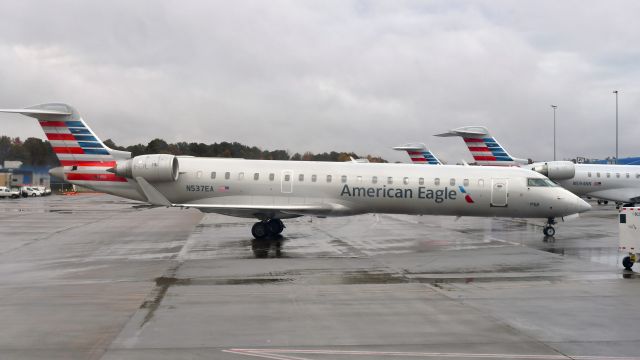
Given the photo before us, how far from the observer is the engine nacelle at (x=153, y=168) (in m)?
19.6

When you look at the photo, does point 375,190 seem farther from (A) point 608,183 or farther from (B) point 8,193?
(B) point 8,193

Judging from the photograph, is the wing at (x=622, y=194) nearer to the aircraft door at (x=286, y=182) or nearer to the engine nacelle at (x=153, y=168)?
the aircraft door at (x=286, y=182)

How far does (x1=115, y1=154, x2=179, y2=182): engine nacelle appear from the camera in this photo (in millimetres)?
19594

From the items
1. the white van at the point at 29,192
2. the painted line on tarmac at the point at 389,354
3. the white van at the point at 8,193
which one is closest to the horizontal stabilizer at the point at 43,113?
the painted line on tarmac at the point at 389,354

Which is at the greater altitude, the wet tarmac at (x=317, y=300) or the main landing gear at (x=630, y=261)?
the main landing gear at (x=630, y=261)

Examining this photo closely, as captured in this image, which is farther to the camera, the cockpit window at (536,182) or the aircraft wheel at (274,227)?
the cockpit window at (536,182)

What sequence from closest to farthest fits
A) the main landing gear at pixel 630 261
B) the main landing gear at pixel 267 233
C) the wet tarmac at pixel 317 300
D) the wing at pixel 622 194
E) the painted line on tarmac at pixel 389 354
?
the painted line on tarmac at pixel 389 354 → the wet tarmac at pixel 317 300 → the main landing gear at pixel 630 261 → the main landing gear at pixel 267 233 → the wing at pixel 622 194

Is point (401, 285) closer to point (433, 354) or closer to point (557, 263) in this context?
point (433, 354)

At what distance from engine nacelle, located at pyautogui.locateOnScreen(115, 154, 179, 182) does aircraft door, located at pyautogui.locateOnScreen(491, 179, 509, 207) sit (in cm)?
1168

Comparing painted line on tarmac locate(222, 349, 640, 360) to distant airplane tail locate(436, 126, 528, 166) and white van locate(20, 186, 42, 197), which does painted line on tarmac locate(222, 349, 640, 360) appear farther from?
white van locate(20, 186, 42, 197)

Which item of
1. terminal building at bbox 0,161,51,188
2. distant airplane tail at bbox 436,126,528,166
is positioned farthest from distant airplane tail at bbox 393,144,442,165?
terminal building at bbox 0,161,51,188

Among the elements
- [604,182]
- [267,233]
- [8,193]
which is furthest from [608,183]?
[8,193]

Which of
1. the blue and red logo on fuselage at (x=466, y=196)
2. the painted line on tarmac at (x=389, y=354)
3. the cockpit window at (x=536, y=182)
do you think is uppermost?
the cockpit window at (x=536, y=182)

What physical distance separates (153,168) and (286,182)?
4882mm
